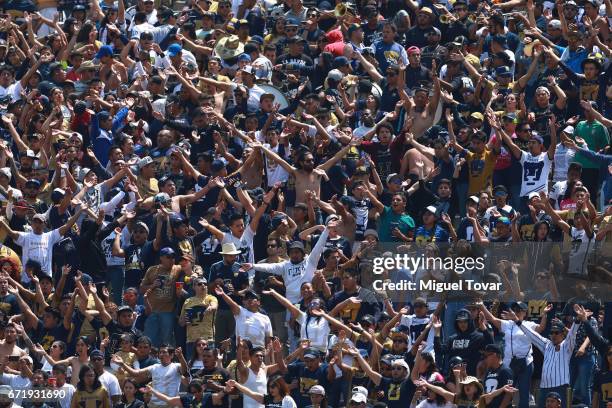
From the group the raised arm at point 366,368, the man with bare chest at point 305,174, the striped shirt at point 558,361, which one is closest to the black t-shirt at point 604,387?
the striped shirt at point 558,361

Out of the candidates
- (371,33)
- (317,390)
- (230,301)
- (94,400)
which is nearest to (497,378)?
(317,390)

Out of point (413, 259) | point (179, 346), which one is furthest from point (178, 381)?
point (413, 259)

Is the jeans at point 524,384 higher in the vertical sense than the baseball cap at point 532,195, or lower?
lower

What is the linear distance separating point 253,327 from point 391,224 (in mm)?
2572

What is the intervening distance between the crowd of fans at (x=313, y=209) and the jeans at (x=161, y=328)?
22mm

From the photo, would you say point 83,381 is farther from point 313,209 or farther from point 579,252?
point 579,252

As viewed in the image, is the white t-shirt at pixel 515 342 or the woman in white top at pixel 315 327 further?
the woman in white top at pixel 315 327

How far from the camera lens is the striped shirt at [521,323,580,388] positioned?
26.9 metres

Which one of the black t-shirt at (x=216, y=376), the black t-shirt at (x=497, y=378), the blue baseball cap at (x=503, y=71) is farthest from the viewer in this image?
the blue baseball cap at (x=503, y=71)

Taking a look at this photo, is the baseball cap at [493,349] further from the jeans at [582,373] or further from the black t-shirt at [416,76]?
the black t-shirt at [416,76]

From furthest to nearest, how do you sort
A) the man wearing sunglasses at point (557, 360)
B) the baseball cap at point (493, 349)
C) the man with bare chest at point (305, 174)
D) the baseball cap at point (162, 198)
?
the man with bare chest at point (305, 174) < the baseball cap at point (162, 198) < the man wearing sunglasses at point (557, 360) < the baseball cap at point (493, 349)

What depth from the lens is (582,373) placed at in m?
27.0

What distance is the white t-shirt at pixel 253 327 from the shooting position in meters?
27.7

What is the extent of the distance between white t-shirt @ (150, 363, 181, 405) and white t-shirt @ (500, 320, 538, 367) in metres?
3.93
